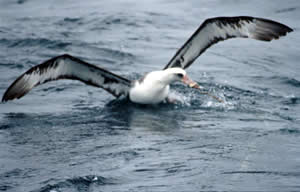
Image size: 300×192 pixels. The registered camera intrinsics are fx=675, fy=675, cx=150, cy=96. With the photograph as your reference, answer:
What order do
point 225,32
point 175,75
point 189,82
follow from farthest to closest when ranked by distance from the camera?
point 225,32 → point 175,75 → point 189,82

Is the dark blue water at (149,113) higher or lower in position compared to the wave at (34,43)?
lower

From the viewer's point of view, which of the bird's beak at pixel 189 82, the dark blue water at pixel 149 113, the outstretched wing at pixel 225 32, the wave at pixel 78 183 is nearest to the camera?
the wave at pixel 78 183

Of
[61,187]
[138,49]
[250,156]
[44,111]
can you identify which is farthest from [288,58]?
[61,187]

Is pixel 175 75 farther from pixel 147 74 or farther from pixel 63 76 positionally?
pixel 63 76

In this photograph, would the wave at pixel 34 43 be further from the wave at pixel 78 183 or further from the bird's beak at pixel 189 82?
the wave at pixel 78 183

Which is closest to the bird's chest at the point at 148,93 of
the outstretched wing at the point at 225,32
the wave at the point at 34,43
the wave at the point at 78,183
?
the outstretched wing at the point at 225,32

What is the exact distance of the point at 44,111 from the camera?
10.1 m

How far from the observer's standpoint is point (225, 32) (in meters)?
10.5

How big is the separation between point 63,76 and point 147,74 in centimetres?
130

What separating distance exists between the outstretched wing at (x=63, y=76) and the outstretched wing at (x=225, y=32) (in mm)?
1006

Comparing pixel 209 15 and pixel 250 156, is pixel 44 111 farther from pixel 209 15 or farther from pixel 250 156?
pixel 209 15

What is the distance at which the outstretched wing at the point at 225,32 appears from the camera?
10039 millimetres

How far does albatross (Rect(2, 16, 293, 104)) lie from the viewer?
1008 centimetres

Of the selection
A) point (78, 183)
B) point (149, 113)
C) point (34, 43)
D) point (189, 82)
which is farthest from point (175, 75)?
point (34, 43)
